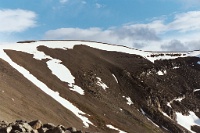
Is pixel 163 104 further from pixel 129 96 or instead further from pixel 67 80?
pixel 67 80

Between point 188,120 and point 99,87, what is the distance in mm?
27161

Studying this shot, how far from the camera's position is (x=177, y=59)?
443 ft

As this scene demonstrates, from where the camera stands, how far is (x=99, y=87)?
294ft

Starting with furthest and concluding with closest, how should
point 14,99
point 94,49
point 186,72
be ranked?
point 186,72 → point 94,49 → point 14,99

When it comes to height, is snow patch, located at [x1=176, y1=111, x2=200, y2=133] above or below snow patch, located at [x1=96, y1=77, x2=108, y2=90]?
above

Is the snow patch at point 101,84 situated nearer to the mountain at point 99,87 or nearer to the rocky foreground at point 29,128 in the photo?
the mountain at point 99,87

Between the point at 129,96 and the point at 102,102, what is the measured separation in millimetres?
16313

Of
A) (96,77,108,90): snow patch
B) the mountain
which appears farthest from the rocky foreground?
(96,77,108,90): snow patch

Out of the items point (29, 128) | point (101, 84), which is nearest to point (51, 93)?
point (101, 84)

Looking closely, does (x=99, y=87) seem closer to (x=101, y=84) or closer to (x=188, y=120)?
(x=101, y=84)

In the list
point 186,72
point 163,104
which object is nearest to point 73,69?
Result: point 163,104

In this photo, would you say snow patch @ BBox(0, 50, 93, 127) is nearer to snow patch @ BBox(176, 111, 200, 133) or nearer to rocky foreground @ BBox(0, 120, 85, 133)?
rocky foreground @ BBox(0, 120, 85, 133)

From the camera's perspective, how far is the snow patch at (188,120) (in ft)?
314

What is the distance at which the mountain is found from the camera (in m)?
60.0
